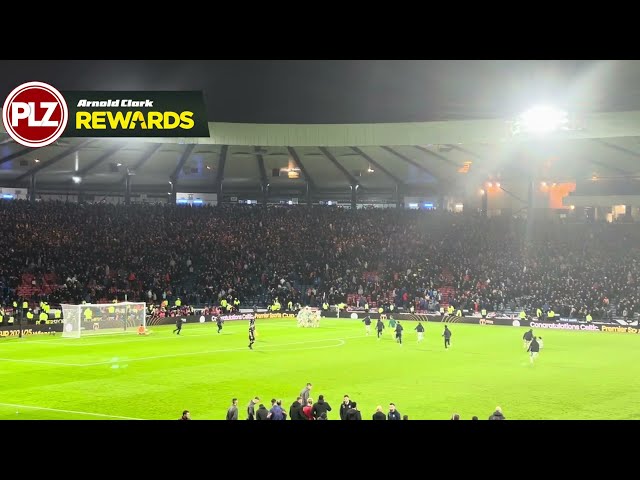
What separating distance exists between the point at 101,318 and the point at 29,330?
4.51m

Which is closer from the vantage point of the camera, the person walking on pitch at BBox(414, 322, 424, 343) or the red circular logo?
the red circular logo

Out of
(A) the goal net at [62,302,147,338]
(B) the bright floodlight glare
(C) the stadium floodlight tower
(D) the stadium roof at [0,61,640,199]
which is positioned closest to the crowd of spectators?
(D) the stadium roof at [0,61,640,199]

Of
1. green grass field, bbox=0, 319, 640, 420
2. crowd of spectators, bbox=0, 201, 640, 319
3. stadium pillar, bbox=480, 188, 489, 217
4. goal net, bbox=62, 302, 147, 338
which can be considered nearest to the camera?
green grass field, bbox=0, 319, 640, 420

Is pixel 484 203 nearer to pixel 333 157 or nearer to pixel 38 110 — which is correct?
pixel 333 157

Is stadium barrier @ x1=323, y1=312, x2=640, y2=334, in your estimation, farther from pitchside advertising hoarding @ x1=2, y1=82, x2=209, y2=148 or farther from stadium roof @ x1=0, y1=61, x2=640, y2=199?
pitchside advertising hoarding @ x1=2, y1=82, x2=209, y2=148

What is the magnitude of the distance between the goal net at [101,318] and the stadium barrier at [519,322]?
1704 centimetres

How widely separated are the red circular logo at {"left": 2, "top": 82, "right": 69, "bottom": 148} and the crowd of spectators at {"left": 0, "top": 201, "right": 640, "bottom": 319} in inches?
831

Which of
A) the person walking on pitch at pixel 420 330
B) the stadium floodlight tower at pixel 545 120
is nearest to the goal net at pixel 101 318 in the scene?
the person walking on pitch at pixel 420 330

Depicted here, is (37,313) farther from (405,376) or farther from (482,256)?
(482,256)

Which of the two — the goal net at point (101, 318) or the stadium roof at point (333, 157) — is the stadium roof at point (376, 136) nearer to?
the stadium roof at point (333, 157)

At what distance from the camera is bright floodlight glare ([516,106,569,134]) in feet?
165

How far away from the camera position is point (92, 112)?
3494cm

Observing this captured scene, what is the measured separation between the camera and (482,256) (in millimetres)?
69750
